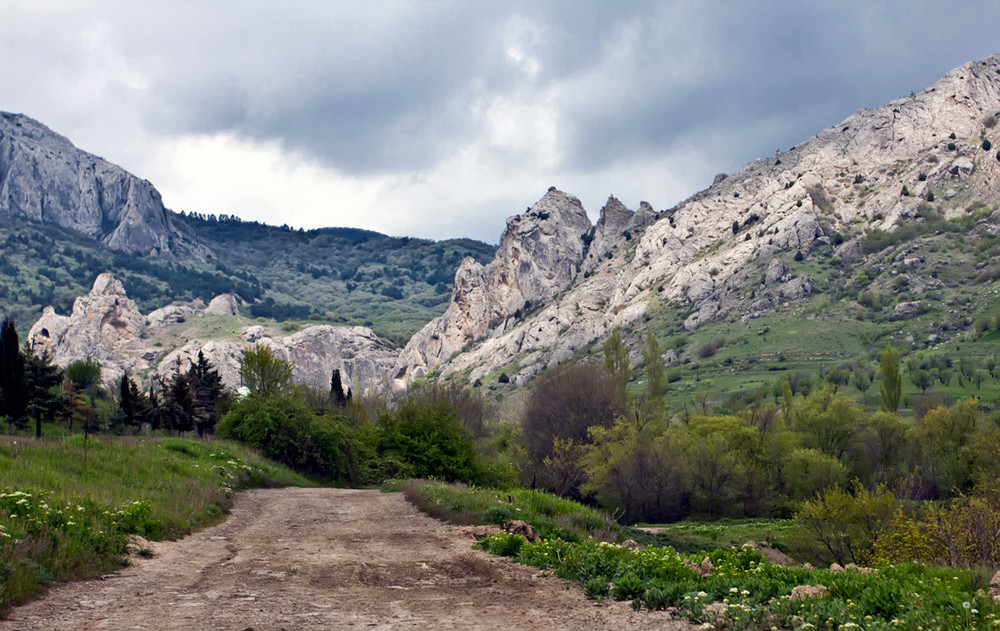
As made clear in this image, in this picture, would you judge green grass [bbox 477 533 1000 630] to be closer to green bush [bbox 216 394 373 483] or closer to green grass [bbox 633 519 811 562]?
green grass [bbox 633 519 811 562]

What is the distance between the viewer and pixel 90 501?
37.0ft

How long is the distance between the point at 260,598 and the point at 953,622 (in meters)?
7.30

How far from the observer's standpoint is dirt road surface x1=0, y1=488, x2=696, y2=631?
6.97 metres

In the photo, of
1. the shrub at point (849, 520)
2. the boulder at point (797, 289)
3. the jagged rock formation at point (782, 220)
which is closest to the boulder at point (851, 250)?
the jagged rock formation at point (782, 220)

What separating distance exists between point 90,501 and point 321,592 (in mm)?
5465

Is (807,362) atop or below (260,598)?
atop

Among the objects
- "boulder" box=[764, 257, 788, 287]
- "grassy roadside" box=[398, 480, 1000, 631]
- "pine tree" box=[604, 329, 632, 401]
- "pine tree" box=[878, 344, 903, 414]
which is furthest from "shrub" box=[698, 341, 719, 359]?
"grassy roadside" box=[398, 480, 1000, 631]

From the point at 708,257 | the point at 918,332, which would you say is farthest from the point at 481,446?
the point at 708,257

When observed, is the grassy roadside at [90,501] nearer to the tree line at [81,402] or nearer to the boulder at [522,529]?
the boulder at [522,529]

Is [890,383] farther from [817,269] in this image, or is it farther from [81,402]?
[81,402]

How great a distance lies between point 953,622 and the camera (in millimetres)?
5891

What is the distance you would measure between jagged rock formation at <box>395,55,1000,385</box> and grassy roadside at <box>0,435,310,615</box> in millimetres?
139591

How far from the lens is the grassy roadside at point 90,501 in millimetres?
8172

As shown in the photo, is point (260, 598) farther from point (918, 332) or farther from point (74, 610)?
point (918, 332)
